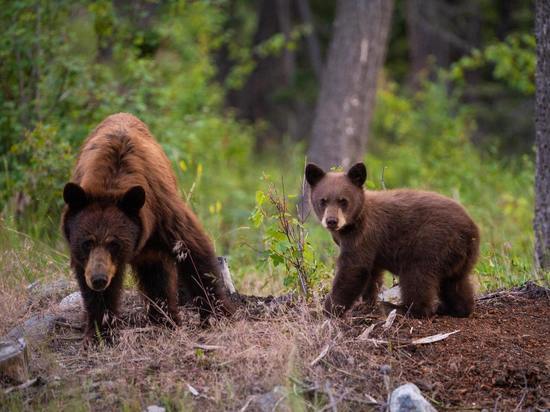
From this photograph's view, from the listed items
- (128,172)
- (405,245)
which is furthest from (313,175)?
(128,172)

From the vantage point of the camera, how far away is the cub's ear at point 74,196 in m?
5.34

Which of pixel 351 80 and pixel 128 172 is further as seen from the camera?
pixel 351 80

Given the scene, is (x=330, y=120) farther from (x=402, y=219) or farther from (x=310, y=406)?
(x=310, y=406)

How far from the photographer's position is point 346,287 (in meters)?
6.07

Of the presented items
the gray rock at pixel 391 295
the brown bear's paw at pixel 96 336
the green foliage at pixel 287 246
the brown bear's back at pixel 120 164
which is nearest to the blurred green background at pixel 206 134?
the green foliage at pixel 287 246

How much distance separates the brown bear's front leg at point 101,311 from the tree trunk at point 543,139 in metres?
3.64

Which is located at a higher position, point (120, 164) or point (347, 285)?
point (120, 164)

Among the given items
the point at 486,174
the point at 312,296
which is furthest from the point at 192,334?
the point at 486,174

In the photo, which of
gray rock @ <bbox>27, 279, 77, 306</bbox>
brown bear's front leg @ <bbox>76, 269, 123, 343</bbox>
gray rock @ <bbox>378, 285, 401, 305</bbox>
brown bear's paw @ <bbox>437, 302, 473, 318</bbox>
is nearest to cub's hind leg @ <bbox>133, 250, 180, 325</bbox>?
brown bear's front leg @ <bbox>76, 269, 123, 343</bbox>

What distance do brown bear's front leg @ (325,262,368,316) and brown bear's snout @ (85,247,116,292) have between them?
1.60m

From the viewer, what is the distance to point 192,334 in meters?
5.97

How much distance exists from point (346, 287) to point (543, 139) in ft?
8.18

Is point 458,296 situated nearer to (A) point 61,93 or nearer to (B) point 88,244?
(B) point 88,244

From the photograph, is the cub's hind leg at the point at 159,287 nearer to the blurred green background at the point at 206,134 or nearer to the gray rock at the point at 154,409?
the blurred green background at the point at 206,134
